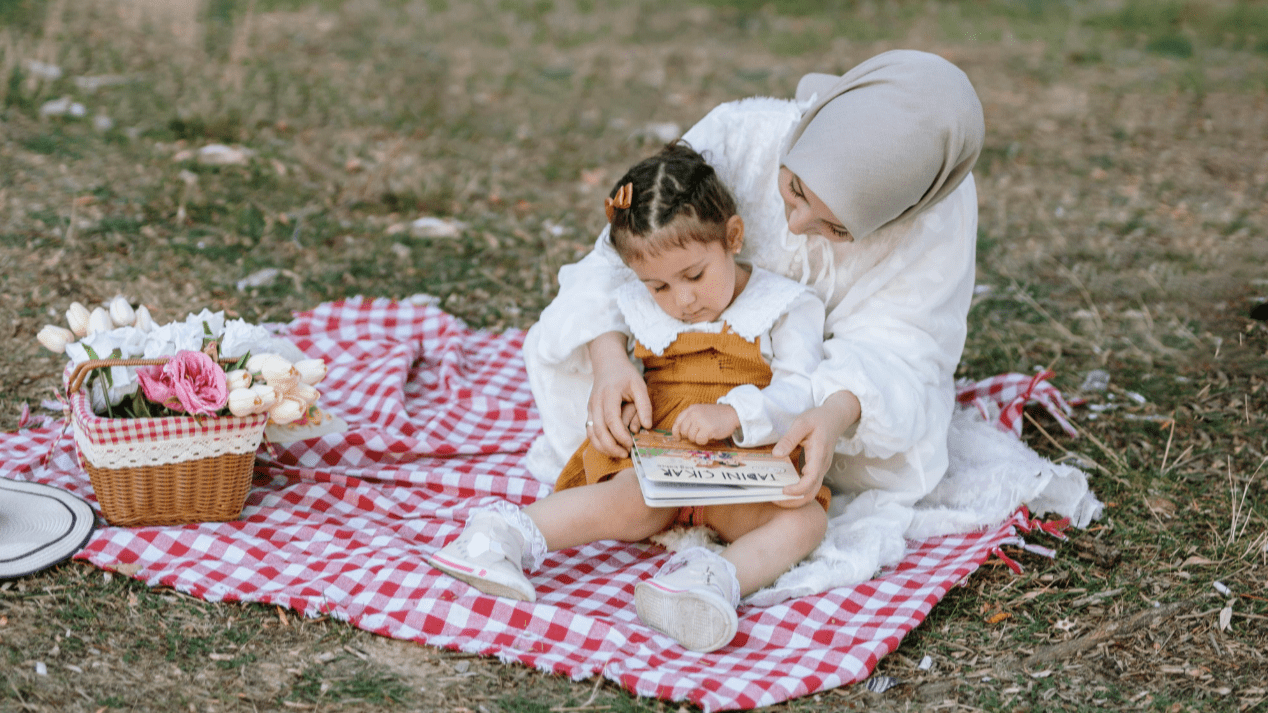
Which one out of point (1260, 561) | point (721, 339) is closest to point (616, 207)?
point (721, 339)

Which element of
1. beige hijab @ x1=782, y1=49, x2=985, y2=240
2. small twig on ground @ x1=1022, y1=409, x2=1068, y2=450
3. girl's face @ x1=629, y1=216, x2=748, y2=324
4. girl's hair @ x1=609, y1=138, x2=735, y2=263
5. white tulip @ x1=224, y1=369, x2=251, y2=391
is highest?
beige hijab @ x1=782, y1=49, x2=985, y2=240

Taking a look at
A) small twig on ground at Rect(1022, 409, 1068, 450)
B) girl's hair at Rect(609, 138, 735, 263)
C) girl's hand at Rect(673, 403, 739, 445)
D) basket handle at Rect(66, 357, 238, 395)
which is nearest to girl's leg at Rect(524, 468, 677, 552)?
girl's hand at Rect(673, 403, 739, 445)

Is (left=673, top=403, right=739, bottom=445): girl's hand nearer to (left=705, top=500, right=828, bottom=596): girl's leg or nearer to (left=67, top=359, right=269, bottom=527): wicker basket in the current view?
(left=705, top=500, right=828, bottom=596): girl's leg

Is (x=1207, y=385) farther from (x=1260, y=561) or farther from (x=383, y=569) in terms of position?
(x=383, y=569)

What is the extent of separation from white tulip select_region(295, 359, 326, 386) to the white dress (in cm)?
61

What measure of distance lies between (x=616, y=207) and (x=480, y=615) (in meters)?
1.07

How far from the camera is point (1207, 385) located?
3.86m

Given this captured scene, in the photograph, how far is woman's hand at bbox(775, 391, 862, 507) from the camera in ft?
8.53

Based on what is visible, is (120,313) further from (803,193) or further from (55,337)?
(803,193)

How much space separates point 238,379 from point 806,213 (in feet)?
4.81

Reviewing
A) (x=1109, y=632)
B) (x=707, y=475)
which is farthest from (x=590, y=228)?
(x=1109, y=632)

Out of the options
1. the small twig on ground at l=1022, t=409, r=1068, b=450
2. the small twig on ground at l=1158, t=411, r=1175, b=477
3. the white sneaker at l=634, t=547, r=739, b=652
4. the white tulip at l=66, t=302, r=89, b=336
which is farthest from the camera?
the small twig on ground at l=1022, t=409, r=1068, b=450

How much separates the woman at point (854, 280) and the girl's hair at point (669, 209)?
0.18 metres

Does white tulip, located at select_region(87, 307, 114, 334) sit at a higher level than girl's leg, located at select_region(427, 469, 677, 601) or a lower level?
higher
